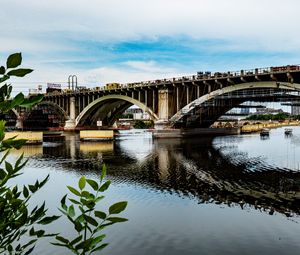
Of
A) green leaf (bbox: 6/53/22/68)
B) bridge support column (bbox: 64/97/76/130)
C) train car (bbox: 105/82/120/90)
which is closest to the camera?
green leaf (bbox: 6/53/22/68)

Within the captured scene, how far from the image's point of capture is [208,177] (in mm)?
34438

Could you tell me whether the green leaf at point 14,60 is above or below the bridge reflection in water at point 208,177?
above

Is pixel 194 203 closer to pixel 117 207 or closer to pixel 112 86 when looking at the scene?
pixel 117 207

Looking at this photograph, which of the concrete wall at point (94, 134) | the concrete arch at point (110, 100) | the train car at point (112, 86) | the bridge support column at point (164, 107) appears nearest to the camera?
the bridge support column at point (164, 107)

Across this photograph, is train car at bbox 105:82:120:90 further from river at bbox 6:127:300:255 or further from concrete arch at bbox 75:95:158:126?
river at bbox 6:127:300:255

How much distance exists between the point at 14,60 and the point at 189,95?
253 feet

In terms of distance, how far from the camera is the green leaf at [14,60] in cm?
317

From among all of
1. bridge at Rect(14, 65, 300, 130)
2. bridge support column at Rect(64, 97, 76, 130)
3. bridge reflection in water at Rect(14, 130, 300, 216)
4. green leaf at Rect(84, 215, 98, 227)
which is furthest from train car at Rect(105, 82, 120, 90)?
green leaf at Rect(84, 215, 98, 227)

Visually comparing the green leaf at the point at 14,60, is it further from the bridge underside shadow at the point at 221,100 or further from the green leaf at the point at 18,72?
the bridge underside shadow at the point at 221,100

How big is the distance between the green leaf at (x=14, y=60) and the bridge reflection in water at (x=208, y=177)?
2102 centimetres

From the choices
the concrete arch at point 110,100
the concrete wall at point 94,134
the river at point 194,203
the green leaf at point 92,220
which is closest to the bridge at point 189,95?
the concrete arch at point 110,100

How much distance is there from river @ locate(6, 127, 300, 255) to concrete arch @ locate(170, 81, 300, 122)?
18.1 m

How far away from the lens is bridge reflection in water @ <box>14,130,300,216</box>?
24922mm

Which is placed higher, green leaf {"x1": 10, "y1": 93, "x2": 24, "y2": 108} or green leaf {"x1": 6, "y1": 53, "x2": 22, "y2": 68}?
green leaf {"x1": 6, "y1": 53, "x2": 22, "y2": 68}
